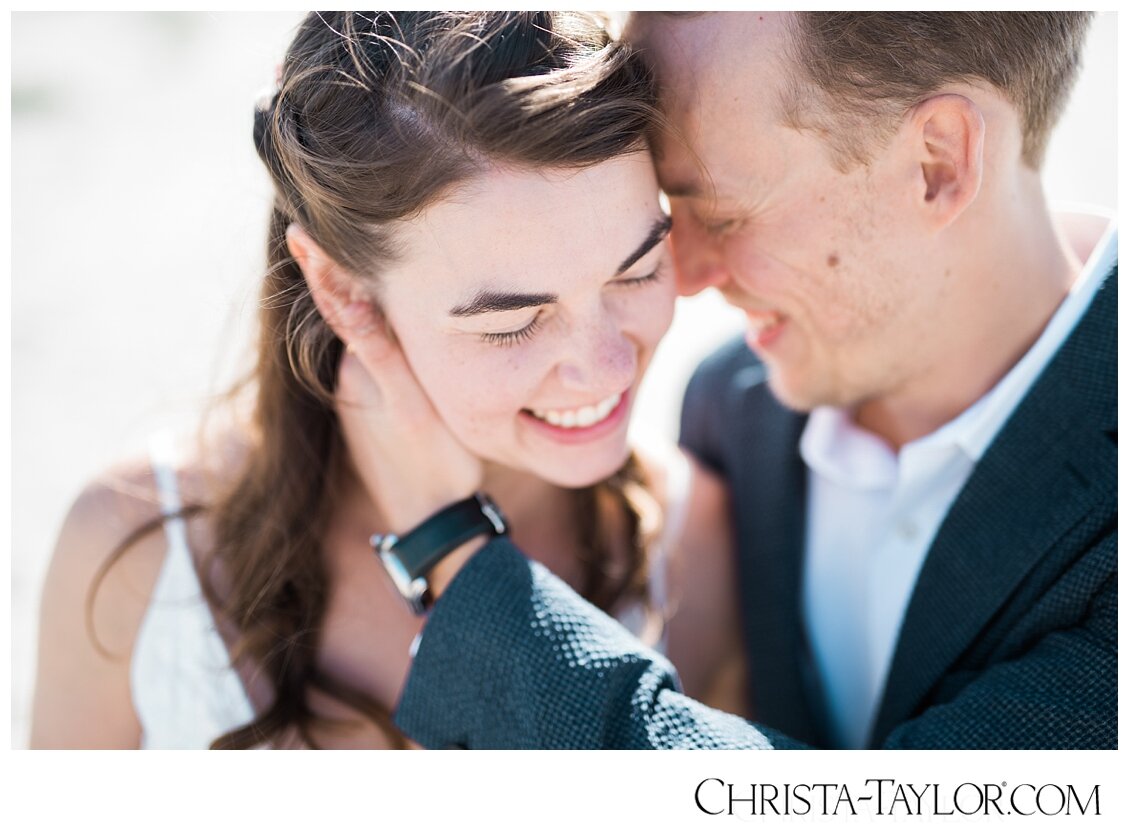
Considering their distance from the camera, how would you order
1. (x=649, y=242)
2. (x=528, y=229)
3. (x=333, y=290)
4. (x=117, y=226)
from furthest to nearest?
1. (x=117, y=226)
2. (x=333, y=290)
3. (x=649, y=242)
4. (x=528, y=229)

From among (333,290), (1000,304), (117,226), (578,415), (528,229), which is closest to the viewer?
(528,229)

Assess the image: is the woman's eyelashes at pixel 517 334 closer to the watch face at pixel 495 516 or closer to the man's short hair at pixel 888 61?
the watch face at pixel 495 516

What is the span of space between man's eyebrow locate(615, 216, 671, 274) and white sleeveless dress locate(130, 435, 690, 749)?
43.2 inches

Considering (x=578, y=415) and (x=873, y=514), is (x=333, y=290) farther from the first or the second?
(x=873, y=514)

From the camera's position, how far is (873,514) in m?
2.49

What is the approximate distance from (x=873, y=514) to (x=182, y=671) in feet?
5.07

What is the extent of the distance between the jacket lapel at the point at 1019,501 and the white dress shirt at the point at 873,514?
73 mm

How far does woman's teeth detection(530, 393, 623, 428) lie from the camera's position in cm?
213

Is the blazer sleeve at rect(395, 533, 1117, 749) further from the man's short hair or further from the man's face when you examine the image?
the man's short hair

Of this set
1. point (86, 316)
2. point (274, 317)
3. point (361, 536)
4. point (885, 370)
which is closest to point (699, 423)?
point (885, 370)

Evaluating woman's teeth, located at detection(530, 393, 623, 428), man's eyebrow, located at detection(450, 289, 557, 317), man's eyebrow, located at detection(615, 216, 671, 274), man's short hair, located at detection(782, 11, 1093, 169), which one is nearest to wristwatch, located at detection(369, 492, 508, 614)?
woman's teeth, located at detection(530, 393, 623, 428)

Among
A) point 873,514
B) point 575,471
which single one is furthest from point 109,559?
point 873,514
